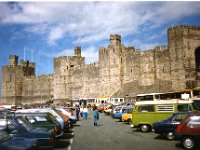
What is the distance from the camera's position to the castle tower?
147 ft

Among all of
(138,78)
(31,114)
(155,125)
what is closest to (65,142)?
(31,114)

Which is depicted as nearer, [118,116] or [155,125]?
[155,125]

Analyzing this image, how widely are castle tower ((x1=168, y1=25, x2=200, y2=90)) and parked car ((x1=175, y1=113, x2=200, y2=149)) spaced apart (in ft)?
106

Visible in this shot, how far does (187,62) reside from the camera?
45594 mm

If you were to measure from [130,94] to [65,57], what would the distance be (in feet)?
80.6

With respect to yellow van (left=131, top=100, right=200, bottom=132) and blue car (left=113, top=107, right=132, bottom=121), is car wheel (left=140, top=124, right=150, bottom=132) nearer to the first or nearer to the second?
yellow van (left=131, top=100, right=200, bottom=132)

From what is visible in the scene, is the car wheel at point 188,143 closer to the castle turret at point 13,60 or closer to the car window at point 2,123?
the car window at point 2,123

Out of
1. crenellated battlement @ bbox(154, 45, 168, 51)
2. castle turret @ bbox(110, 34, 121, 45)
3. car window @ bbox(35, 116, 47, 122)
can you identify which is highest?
castle turret @ bbox(110, 34, 121, 45)

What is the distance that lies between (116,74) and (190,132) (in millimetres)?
45440

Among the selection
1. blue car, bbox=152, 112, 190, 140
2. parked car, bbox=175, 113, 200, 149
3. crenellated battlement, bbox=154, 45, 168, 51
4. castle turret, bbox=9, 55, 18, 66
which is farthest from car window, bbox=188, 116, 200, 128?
castle turret, bbox=9, 55, 18, 66

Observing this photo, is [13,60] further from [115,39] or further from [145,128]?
[145,128]

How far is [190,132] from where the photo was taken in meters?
12.4

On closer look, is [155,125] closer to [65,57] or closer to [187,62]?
Result: [187,62]

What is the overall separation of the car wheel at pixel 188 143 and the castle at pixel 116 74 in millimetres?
31681
